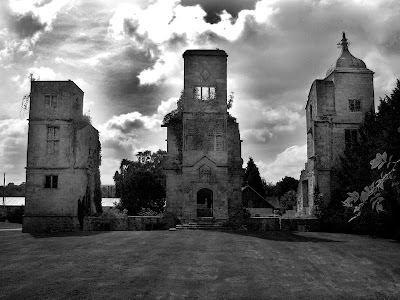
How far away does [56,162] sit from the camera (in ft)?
102

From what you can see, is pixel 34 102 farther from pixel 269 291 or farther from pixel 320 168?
pixel 269 291

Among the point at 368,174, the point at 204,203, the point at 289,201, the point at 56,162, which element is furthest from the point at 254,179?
the point at 368,174

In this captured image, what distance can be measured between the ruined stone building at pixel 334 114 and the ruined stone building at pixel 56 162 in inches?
656

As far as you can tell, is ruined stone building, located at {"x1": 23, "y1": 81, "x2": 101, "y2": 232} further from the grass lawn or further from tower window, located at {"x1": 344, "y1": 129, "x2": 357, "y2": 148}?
tower window, located at {"x1": 344, "y1": 129, "x2": 357, "y2": 148}

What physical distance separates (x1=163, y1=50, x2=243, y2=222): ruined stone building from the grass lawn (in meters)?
8.92

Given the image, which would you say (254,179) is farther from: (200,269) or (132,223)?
(200,269)

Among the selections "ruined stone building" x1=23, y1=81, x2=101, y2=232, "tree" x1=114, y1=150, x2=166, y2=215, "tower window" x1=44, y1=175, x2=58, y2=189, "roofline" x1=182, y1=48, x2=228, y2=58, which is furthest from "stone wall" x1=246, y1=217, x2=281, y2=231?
"tree" x1=114, y1=150, x2=166, y2=215

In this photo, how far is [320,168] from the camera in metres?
30.6

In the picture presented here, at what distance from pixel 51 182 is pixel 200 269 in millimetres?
19546

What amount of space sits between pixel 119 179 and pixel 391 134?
40.5 meters

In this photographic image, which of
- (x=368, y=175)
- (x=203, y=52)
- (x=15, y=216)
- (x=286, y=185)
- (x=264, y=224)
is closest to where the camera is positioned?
(x=368, y=175)

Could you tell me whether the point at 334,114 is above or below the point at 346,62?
below

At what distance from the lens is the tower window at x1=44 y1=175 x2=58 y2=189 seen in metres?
30.9

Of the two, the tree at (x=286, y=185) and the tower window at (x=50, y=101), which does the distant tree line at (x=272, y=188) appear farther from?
the tower window at (x=50, y=101)
